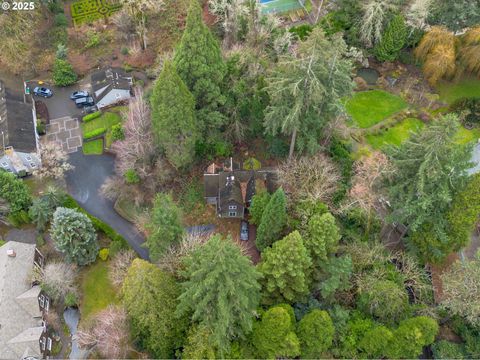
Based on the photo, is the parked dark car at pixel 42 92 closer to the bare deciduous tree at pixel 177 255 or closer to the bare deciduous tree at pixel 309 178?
the bare deciduous tree at pixel 177 255

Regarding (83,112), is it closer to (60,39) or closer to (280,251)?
(60,39)

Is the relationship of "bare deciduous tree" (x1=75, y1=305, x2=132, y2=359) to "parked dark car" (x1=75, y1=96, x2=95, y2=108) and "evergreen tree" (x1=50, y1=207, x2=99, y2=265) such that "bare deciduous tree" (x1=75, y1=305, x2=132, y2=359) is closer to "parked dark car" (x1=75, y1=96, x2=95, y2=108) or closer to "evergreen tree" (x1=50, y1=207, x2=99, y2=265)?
"evergreen tree" (x1=50, y1=207, x2=99, y2=265)

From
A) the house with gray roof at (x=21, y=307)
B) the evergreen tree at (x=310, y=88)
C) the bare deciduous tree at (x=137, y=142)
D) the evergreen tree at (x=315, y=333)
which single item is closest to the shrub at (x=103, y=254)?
the house with gray roof at (x=21, y=307)

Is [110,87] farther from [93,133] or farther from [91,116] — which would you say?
[93,133]

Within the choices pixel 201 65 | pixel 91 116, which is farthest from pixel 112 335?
pixel 91 116

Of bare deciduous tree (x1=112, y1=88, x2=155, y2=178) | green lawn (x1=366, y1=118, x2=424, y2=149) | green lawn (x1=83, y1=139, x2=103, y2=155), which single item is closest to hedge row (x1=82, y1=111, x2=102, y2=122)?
green lawn (x1=83, y1=139, x2=103, y2=155)

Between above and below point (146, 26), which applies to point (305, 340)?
below

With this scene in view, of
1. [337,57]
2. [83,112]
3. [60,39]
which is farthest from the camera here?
[60,39]

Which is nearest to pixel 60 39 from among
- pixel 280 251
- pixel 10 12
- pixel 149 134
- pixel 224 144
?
pixel 10 12
